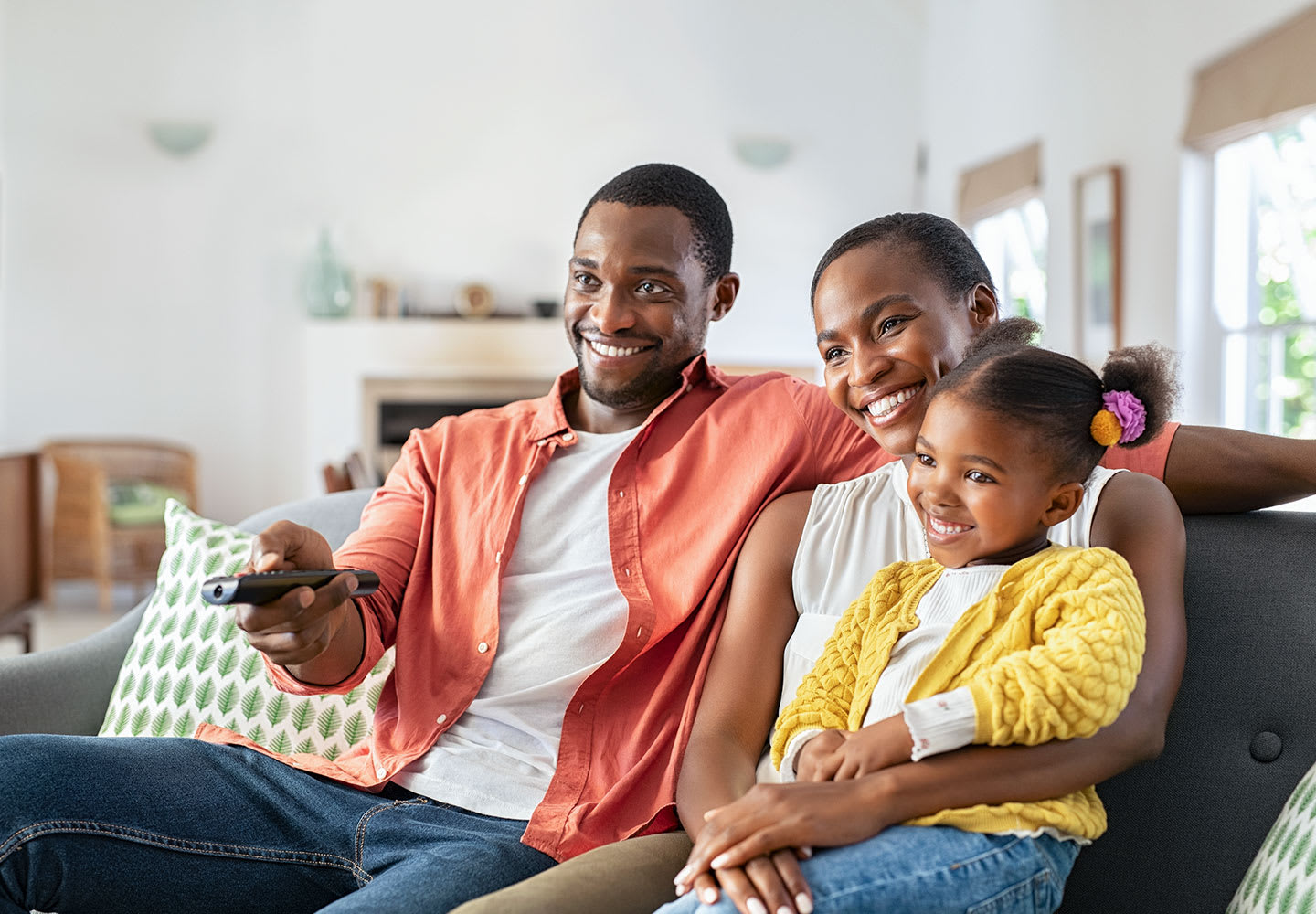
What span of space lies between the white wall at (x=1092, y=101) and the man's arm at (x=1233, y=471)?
2.90 m

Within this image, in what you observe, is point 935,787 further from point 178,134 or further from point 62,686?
point 178,134

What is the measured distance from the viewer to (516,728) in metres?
1.48

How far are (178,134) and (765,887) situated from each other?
6.27 m

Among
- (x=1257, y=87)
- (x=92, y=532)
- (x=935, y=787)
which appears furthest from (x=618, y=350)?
(x=92, y=532)

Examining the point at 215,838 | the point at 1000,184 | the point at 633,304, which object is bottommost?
the point at 215,838

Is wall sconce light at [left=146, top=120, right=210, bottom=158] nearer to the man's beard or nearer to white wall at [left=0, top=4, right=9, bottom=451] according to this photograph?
white wall at [left=0, top=4, right=9, bottom=451]

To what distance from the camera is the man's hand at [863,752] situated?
3.48 feet

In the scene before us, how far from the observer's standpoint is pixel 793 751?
119cm

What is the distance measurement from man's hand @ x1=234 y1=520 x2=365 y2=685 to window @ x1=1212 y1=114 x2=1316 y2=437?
3442mm

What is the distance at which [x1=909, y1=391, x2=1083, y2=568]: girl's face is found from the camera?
45.4 inches

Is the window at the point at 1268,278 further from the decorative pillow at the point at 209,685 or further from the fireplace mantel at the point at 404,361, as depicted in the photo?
the decorative pillow at the point at 209,685

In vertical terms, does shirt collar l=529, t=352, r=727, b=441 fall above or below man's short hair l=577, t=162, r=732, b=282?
below

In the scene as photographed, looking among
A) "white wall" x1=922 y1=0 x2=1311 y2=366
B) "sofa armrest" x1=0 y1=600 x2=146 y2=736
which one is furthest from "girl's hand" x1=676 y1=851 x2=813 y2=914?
"white wall" x1=922 y1=0 x2=1311 y2=366

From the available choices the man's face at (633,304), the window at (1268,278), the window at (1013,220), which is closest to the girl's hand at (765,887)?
the man's face at (633,304)
